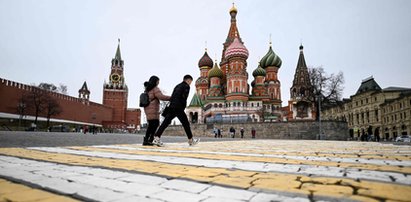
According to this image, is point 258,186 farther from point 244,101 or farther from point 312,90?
point 244,101

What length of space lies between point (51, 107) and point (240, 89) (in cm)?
3894

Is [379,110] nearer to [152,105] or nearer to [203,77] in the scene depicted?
[203,77]

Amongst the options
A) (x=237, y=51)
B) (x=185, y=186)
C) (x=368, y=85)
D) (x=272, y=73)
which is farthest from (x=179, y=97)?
(x=368, y=85)

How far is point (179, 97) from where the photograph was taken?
19.2 ft

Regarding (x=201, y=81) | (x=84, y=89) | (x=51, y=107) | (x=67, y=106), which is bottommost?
(x=51, y=107)

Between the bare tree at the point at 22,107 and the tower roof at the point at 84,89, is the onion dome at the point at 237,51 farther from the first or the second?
the tower roof at the point at 84,89

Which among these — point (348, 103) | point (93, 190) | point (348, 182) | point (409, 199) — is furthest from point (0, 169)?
point (348, 103)

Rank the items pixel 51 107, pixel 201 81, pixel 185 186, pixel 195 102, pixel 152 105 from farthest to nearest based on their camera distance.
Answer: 1. pixel 201 81
2. pixel 195 102
3. pixel 51 107
4. pixel 152 105
5. pixel 185 186

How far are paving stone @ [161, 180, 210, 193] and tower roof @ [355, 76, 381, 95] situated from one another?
6793 cm

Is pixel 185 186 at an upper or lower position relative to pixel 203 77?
lower

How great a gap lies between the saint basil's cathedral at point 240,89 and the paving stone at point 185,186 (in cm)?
4032

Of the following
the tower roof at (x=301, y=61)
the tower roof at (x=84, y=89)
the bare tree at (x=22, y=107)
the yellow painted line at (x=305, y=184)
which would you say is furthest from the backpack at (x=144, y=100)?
the tower roof at (x=84, y=89)

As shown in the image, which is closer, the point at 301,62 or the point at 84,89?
the point at 301,62

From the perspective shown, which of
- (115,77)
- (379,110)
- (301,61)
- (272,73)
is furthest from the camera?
Answer: (115,77)
